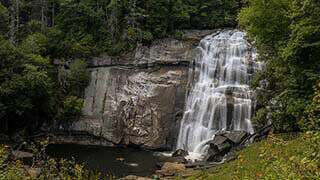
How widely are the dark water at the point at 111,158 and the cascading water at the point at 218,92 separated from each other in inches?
140

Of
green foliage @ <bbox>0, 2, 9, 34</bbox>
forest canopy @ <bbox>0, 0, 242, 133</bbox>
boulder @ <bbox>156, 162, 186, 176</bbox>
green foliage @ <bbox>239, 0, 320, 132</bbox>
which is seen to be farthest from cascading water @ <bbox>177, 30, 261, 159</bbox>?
green foliage @ <bbox>0, 2, 9, 34</bbox>

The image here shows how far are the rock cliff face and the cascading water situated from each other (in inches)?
40.2

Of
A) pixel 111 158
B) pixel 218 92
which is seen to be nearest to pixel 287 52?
pixel 218 92

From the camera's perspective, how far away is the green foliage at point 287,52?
68.1 feet

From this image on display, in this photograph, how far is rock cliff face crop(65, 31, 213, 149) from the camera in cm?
3691

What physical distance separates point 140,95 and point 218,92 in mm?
6608

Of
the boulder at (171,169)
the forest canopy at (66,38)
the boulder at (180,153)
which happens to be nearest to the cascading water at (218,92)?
the boulder at (180,153)

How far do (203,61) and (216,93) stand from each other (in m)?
3.92

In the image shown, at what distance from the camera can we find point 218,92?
35.8 metres

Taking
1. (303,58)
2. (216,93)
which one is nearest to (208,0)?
(216,93)

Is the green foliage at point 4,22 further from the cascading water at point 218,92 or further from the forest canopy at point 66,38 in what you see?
the cascading water at point 218,92

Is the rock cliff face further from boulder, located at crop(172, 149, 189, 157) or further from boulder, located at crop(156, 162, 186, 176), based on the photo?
boulder, located at crop(156, 162, 186, 176)

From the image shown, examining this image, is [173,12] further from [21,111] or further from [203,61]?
[21,111]

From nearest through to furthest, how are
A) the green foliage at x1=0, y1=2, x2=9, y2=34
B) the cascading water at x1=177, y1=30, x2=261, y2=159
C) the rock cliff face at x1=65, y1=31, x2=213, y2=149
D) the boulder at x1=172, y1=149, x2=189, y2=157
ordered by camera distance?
1. the boulder at x1=172, y1=149, x2=189, y2=157
2. the cascading water at x1=177, y1=30, x2=261, y2=159
3. the rock cliff face at x1=65, y1=31, x2=213, y2=149
4. the green foliage at x1=0, y1=2, x2=9, y2=34
